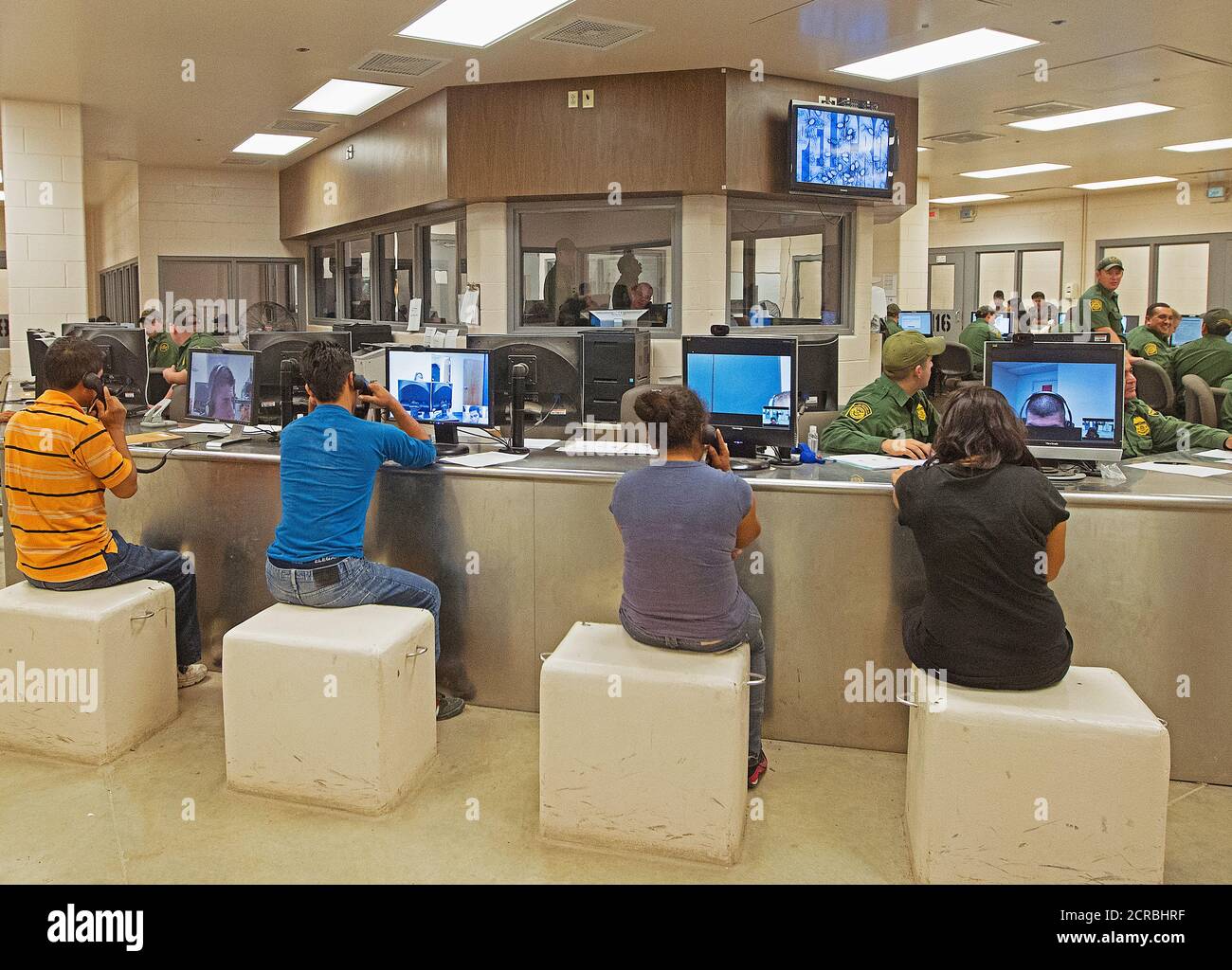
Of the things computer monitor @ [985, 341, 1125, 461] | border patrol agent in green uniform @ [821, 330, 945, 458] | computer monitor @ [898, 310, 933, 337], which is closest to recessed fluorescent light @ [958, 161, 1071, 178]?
computer monitor @ [898, 310, 933, 337]

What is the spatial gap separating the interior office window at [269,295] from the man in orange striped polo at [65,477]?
7.77m

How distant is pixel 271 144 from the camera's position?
9000 mm

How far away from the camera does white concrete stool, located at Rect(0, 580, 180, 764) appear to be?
313cm

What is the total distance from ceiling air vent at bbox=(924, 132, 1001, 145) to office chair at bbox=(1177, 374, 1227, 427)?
3.67m

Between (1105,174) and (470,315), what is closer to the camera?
(470,315)

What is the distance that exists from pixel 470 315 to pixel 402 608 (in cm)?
291

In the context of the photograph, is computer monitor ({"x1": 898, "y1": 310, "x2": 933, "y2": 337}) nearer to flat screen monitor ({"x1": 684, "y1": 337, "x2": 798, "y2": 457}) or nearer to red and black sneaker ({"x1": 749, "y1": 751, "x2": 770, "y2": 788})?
flat screen monitor ({"x1": 684, "y1": 337, "x2": 798, "y2": 457})

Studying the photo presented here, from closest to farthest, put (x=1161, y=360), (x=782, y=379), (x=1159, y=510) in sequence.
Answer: (x=1159, y=510) → (x=782, y=379) → (x=1161, y=360)

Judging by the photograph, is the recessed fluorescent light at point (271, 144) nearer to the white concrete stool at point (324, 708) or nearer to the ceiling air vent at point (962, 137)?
the ceiling air vent at point (962, 137)

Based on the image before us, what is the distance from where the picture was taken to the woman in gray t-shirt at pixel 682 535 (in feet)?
8.51
